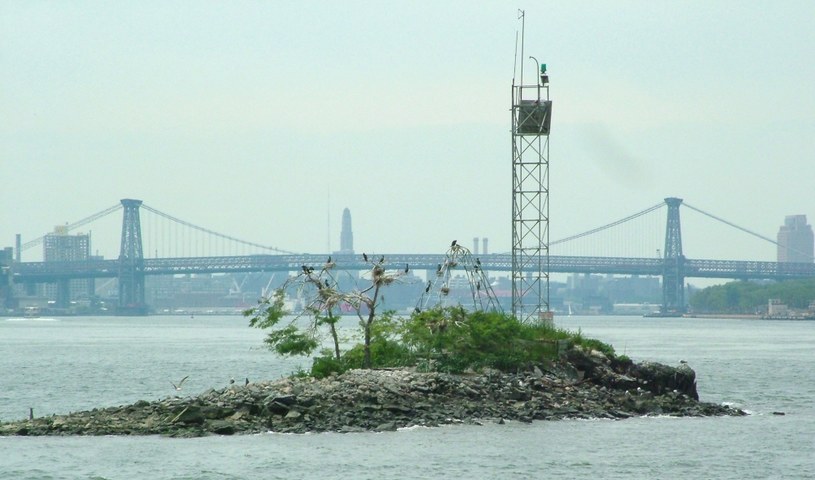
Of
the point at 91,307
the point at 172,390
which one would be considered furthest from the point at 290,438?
the point at 91,307

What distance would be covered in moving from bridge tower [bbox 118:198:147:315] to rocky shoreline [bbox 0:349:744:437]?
116 metres

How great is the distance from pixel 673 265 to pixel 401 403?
11885 cm

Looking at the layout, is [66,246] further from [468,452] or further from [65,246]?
[468,452]

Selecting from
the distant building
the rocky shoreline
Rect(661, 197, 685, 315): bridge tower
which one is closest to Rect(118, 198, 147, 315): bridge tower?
the distant building

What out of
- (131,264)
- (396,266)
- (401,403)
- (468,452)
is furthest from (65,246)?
(468,452)

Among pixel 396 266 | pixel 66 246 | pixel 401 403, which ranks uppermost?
pixel 66 246

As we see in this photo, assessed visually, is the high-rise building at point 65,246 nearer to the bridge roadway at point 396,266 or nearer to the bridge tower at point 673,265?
the bridge roadway at point 396,266

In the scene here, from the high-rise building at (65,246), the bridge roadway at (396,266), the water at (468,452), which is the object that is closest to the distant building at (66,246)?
the high-rise building at (65,246)

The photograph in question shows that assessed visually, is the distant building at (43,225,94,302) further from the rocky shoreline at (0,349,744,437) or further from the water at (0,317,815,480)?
the rocky shoreline at (0,349,744,437)

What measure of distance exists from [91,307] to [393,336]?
15696 centimetres

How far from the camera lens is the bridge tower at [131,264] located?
145375 millimetres

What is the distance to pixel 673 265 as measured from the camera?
475 ft

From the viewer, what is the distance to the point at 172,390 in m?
41.5

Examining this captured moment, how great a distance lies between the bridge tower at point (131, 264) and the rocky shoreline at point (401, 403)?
116270 mm
